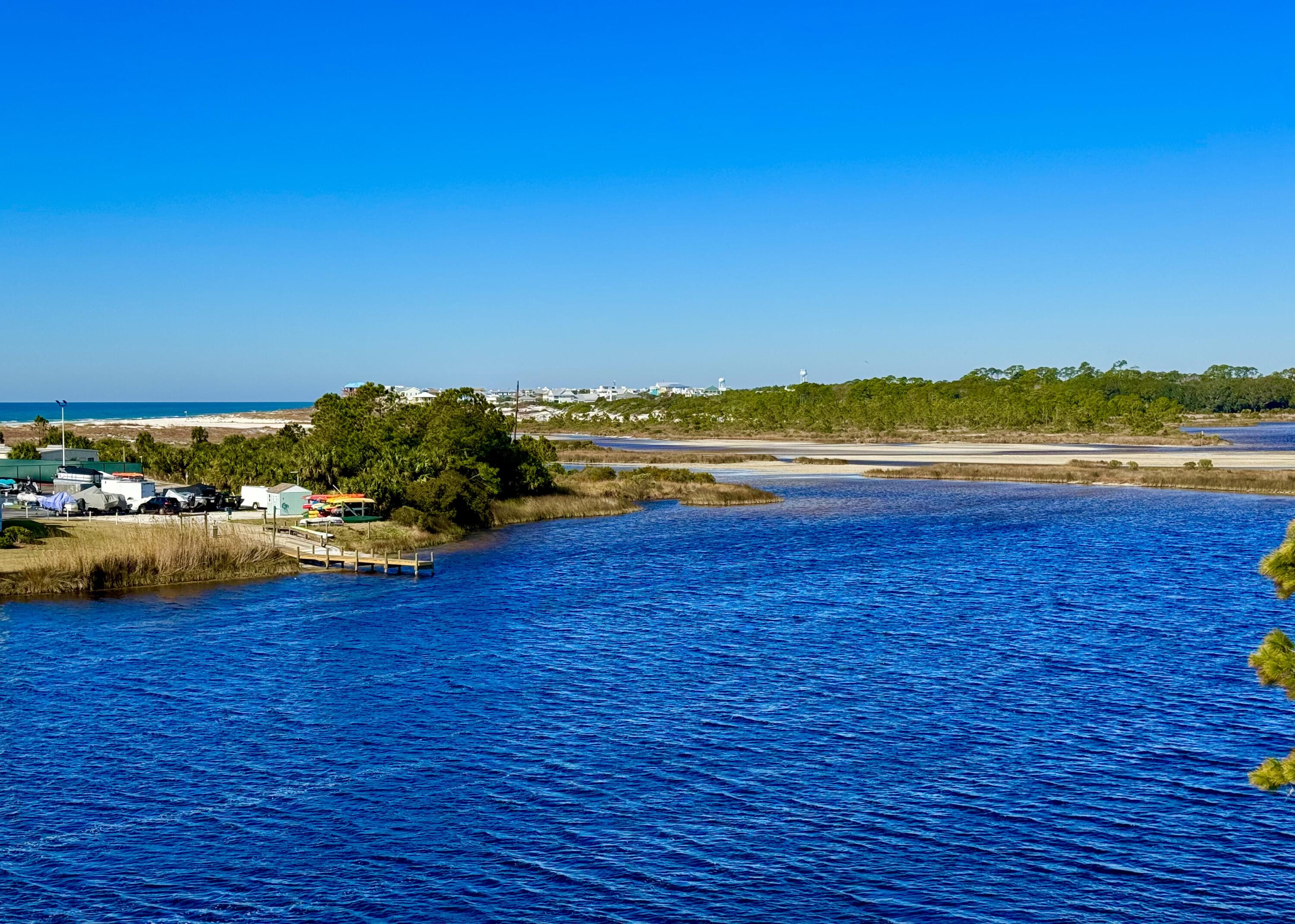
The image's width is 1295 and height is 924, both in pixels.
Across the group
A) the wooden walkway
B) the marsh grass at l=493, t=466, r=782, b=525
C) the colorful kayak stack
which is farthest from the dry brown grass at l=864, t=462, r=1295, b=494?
the wooden walkway

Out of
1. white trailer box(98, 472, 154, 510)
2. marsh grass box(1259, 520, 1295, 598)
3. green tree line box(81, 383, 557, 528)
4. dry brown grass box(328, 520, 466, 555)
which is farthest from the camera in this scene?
green tree line box(81, 383, 557, 528)

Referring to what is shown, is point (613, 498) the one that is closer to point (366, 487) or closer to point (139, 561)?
point (366, 487)

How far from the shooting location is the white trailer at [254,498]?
77438mm

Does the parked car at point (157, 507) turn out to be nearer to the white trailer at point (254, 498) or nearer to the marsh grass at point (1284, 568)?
the white trailer at point (254, 498)

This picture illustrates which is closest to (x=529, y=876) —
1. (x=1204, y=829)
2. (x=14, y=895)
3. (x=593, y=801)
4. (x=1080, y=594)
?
(x=593, y=801)

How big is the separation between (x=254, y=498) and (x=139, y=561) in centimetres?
2185

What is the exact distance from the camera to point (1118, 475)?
4889 inches

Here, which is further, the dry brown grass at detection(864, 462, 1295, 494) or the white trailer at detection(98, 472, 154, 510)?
the dry brown grass at detection(864, 462, 1295, 494)

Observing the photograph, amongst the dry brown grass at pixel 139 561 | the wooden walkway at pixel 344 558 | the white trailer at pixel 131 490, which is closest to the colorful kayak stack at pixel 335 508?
the wooden walkway at pixel 344 558

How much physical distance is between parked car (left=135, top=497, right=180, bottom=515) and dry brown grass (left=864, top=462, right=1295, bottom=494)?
83375mm

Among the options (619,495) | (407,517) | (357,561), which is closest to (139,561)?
(357,561)

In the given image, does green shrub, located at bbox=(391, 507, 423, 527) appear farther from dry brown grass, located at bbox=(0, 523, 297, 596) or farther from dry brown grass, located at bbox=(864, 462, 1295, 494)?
dry brown grass, located at bbox=(864, 462, 1295, 494)

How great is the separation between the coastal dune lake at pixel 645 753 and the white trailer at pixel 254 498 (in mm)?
19977

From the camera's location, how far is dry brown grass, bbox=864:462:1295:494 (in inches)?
4439
